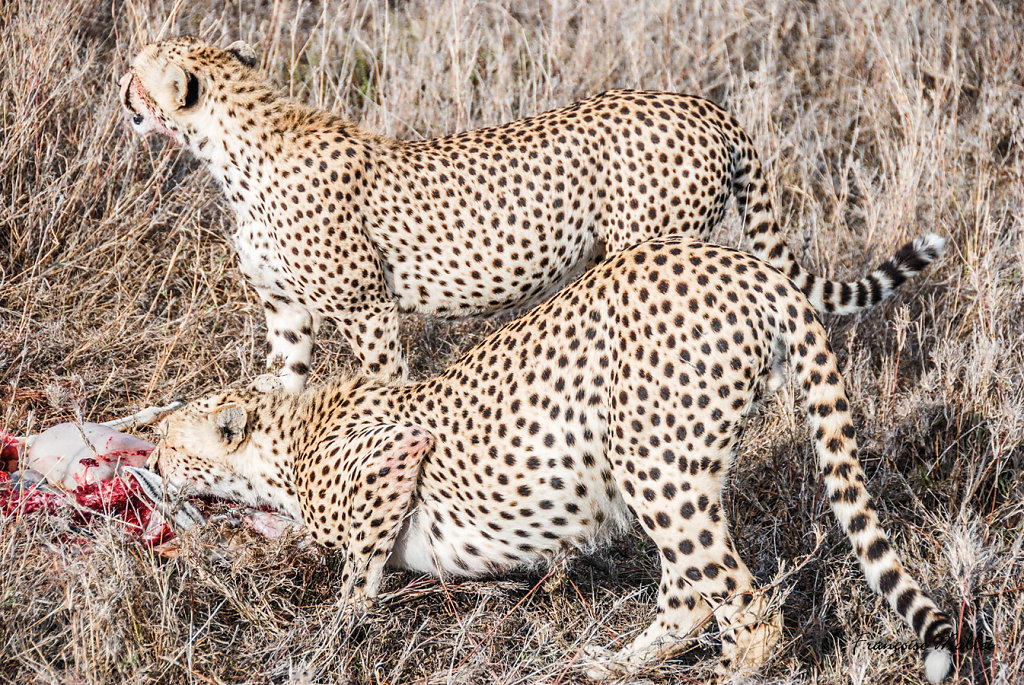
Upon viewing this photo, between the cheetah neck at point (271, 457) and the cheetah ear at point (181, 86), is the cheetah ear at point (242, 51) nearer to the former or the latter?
the cheetah ear at point (181, 86)

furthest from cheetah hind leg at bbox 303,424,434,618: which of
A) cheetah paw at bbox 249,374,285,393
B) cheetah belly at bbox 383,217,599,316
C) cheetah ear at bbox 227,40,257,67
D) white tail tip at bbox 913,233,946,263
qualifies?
cheetah ear at bbox 227,40,257,67

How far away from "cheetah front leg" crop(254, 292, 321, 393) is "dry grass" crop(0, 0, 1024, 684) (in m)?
0.20

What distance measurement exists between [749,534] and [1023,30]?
12.4 feet

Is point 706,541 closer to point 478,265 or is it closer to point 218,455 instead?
Result: point 218,455

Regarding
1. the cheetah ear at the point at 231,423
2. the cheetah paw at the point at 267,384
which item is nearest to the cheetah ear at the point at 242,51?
the cheetah paw at the point at 267,384

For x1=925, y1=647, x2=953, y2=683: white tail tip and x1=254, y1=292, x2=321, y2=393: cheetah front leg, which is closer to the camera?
x1=925, y1=647, x2=953, y2=683: white tail tip

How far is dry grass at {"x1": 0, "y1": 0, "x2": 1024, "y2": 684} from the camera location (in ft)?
10.2

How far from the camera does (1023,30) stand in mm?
6066

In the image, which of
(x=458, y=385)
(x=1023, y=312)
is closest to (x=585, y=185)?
(x=458, y=385)

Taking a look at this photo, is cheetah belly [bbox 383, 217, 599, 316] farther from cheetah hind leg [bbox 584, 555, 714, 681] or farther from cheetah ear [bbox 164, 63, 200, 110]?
cheetah hind leg [bbox 584, 555, 714, 681]

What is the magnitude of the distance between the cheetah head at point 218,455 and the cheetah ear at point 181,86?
3.94ft

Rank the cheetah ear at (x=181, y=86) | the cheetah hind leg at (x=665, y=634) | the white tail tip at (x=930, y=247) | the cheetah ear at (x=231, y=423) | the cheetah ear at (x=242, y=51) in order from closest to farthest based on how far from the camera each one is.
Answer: the cheetah hind leg at (x=665, y=634), the cheetah ear at (x=231, y=423), the white tail tip at (x=930, y=247), the cheetah ear at (x=181, y=86), the cheetah ear at (x=242, y=51)

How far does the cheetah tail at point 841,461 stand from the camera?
9.21 feet

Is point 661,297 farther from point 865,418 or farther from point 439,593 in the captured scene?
point 865,418
